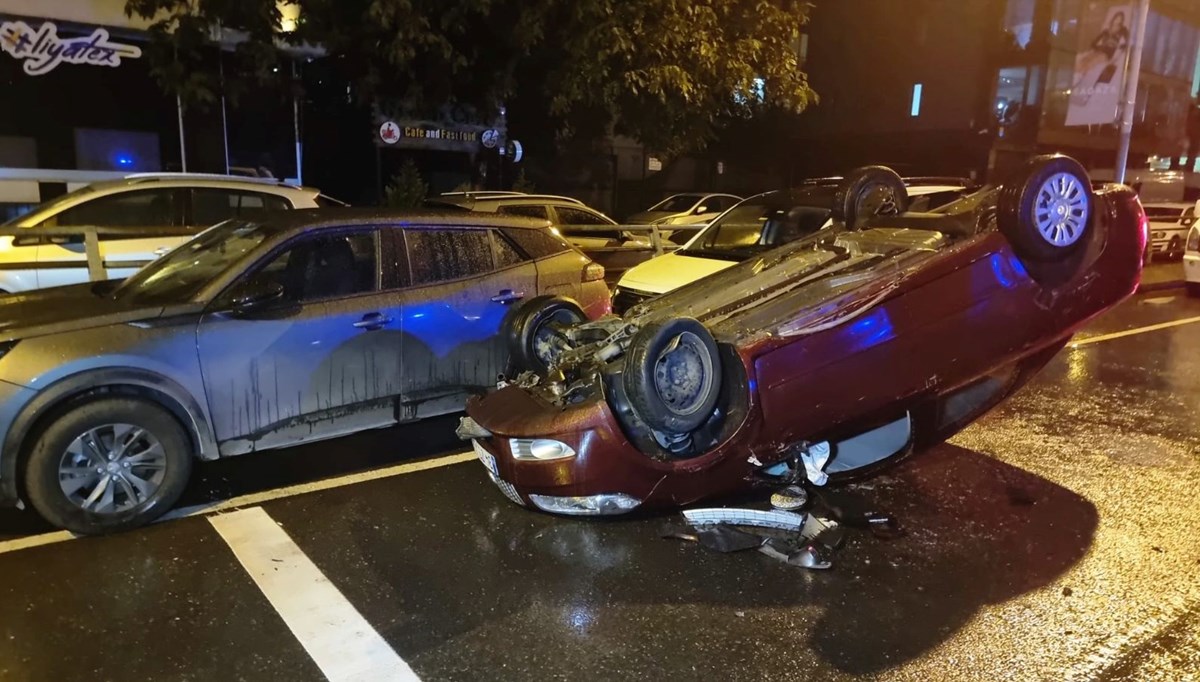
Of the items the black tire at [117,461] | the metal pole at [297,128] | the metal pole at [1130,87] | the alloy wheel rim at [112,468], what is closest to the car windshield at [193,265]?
the black tire at [117,461]

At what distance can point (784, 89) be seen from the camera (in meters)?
13.8

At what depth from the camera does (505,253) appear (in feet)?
20.3

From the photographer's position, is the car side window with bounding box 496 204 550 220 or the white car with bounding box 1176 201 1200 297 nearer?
the car side window with bounding box 496 204 550 220

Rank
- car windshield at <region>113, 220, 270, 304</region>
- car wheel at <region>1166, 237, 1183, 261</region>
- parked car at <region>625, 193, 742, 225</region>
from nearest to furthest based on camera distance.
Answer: car windshield at <region>113, 220, 270, 304</region> < parked car at <region>625, 193, 742, 225</region> < car wheel at <region>1166, 237, 1183, 261</region>

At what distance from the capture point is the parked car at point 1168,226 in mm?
17734

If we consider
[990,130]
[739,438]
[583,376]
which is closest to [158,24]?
[583,376]

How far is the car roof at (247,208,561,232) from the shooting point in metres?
5.24

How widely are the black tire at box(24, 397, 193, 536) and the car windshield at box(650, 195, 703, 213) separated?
1555 centimetres

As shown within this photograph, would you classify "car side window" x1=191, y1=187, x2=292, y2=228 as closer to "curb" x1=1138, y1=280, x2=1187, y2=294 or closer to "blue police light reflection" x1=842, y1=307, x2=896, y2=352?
"blue police light reflection" x1=842, y1=307, x2=896, y2=352

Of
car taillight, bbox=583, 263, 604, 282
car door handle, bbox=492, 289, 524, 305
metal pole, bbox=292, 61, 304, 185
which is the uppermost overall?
metal pole, bbox=292, 61, 304, 185

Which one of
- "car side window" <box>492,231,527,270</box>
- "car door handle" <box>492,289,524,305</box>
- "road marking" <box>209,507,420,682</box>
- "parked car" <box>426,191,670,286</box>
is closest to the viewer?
"road marking" <box>209,507,420,682</box>

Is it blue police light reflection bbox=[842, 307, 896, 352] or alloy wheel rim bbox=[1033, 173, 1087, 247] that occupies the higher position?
alloy wheel rim bbox=[1033, 173, 1087, 247]

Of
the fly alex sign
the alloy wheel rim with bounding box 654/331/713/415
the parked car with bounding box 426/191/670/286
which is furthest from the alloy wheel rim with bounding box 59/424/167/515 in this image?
the fly alex sign

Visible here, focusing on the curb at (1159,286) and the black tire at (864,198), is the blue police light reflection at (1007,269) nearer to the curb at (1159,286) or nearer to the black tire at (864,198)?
the black tire at (864,198)
